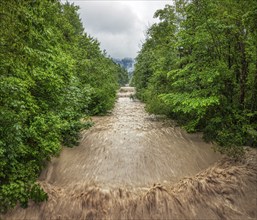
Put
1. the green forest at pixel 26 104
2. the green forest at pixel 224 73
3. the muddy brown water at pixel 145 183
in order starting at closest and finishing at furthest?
the green forest at pixel 26 104 < the muddy brown water at pixel 145 183 < the green forest at pixel 224 73

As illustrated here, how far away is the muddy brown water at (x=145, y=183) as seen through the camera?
4742 mm

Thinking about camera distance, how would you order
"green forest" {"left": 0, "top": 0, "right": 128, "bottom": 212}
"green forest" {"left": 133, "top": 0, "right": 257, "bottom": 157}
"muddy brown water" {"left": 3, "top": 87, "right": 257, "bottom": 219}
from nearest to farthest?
1. "green forest" {"left": 0, "top": 0, "right": 128, "bottom": 212}
2. "muddy brown water" {"left": 3, "top": 87, "right": 257, "bottom": 219}
3. "green forest" {"left": 133, "top": 0, "right": 257, "bottom": 157}

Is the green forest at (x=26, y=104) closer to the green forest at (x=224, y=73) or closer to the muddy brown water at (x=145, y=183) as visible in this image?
the muddy brown water at (x=145, y=183)

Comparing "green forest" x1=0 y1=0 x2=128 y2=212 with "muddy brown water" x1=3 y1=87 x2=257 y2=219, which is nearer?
"green forest" x1=0 y1=0 x2=128 y2=212

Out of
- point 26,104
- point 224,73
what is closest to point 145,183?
point 26,104

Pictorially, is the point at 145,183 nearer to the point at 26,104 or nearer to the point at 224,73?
the point at 26,104

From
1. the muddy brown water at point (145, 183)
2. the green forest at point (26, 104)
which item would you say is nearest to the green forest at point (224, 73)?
the muddy brown water at point (145, 183)

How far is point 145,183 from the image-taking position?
232 inches

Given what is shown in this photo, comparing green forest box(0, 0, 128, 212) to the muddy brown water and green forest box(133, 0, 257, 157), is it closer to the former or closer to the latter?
the muddy brown water

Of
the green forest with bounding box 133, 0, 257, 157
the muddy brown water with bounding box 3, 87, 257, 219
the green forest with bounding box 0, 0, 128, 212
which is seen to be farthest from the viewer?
the green forest with bounding box 133, 0, 257, 157

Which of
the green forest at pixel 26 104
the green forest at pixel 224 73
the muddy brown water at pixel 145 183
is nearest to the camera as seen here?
the green forest at pixel 26 104

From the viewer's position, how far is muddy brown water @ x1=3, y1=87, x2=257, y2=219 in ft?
15.6

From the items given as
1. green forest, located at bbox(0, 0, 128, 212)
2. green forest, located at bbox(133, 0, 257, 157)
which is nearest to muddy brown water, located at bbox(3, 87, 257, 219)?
green forest, located at bbox(0, 0, 128, 212)

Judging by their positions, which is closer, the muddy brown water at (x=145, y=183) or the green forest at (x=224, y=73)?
the muddy brown water at (x=145, y=183)
